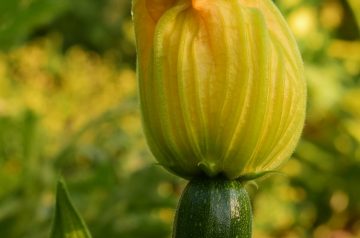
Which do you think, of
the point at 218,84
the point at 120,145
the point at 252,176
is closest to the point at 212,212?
the point at 252,176

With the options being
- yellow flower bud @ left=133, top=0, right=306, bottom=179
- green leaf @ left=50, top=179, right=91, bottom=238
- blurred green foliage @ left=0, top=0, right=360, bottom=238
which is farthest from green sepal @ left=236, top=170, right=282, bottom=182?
blurred green foliage @ left=0, top=0, right=360, bottom=238

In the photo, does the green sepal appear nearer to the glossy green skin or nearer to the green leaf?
the glossy green skin

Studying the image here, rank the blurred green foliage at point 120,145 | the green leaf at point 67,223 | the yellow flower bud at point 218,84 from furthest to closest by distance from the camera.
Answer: the blurred green foliage at point 120,145 < the green leaf at point 67,223 < the yellow flower bud at point 218,84

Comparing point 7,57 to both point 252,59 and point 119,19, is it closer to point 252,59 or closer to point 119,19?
point 119,19

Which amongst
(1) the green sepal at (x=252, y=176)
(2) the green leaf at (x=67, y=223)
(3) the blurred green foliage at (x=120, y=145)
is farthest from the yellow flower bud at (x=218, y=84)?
(3) the blurred green foliage at (x=120, y=145)

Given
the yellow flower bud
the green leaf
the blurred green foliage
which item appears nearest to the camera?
the yellow flower bud

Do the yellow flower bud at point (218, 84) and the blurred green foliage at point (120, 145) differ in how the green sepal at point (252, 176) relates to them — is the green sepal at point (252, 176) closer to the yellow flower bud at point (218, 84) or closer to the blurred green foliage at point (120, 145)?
the yellow flower bud at point (218, 84)

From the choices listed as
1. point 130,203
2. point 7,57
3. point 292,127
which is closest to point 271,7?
point 292,127
